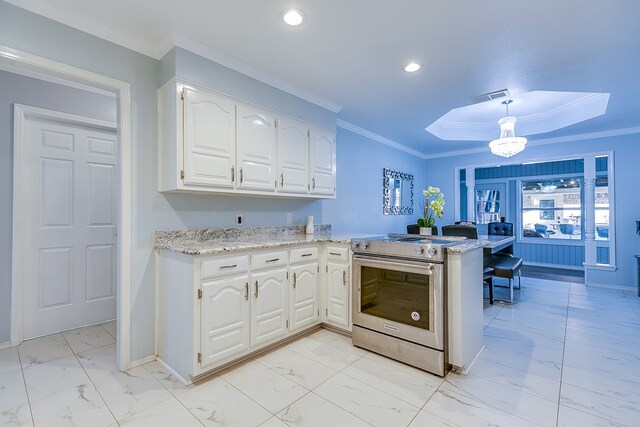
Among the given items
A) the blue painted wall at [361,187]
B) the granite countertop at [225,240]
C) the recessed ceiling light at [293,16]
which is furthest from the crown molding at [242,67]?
the granite countertop at [225,240]

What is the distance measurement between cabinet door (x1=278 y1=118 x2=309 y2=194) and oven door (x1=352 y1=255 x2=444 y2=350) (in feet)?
3.20

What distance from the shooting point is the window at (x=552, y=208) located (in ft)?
→ 21.3

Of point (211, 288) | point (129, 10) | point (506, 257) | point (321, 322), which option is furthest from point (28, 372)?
point (506, 257)

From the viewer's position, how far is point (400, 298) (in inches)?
93.0

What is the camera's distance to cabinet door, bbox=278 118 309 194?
114 inches

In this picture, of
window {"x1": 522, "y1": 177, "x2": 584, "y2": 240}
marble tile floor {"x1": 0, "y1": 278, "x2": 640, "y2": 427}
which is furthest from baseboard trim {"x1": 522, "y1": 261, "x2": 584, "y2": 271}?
marble tile floor {"x1": 0, "y1": 278, "x2": 640, "y2": 427}

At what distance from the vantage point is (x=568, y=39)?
2.21 metres

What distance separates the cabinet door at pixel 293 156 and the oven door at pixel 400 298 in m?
0.97

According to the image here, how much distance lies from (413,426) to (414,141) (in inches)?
178

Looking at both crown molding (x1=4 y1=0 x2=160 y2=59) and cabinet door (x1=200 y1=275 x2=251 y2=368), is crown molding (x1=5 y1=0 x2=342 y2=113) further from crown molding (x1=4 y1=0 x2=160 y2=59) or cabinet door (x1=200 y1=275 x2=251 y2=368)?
cabinet door (x1=200 y1=275 x2=251 y2=368)

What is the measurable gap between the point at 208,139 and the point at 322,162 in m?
1.35

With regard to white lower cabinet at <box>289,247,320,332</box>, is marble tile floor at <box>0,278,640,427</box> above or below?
below

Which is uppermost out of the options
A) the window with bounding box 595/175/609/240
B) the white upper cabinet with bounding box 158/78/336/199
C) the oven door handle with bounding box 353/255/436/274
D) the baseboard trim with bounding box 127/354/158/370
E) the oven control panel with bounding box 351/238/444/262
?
the white upper cabinet with bounding box 158/78/336/199

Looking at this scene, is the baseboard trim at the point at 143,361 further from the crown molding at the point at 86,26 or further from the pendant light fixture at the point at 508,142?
the pendant light fixture at the point at 508,142
